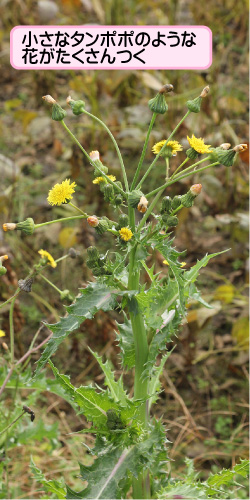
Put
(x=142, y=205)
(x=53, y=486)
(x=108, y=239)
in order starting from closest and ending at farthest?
(x=142, y=205) < (x=53, y=486) < (x=108, y=239)

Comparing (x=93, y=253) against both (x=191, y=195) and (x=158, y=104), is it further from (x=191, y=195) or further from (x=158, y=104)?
(x=158, y=104)

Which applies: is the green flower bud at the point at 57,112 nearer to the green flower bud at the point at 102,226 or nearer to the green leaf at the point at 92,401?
the green flower bud at the point at 102,226

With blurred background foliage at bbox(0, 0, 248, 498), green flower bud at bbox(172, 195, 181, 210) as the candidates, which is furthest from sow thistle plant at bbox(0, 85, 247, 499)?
blurred background foliage at bbox(0, 0, 248, 498)

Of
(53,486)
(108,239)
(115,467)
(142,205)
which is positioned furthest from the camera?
(108,239)

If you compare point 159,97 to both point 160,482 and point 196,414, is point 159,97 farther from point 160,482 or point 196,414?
point 196,414

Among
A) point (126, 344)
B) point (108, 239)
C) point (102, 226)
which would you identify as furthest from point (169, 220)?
point (108, 239)

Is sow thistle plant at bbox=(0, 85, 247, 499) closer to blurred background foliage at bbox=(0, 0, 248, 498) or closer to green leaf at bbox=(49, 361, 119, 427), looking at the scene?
A: green leaf at bbox=(49, 361, 119, 427)

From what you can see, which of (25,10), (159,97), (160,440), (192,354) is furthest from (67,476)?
(25,10)

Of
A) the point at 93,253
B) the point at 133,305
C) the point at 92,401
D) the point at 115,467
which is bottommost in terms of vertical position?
the point at 115,467
